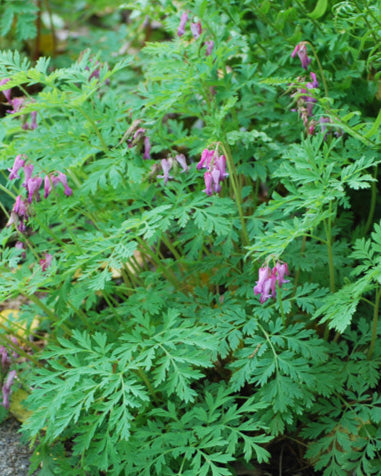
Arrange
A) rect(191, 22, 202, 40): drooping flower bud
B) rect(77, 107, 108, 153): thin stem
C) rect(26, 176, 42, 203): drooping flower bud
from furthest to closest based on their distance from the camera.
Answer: rect(191, 22, 202, 40): drooping flower bud
rect(77, 107, 108, 153): thin stem
rect(26, 176, 42, 203): drooping flower bud

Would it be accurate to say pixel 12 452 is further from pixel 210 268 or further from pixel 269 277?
pixel 269 277

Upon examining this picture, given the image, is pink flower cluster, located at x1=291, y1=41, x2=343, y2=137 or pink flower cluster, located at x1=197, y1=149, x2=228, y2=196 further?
pink flower cluster, located at x1=291, y1=41, x2=343, y2=137

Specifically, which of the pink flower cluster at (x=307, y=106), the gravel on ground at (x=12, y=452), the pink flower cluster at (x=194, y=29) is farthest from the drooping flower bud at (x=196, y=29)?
the gravel on ground at (x=12, y=452)

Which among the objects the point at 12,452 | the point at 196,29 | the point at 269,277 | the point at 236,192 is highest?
the point at 196,29

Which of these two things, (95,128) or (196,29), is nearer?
(95,128)

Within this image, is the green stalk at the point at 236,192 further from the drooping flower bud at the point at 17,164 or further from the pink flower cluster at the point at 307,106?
the drooping flower bud at the point at 17,164

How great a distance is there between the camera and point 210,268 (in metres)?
2.75

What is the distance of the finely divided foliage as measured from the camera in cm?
225

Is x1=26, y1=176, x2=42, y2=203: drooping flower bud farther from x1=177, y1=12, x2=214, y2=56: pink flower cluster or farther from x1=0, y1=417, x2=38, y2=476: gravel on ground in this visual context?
x1=0, y1=417, x2=38, y2=476: gravel on ground

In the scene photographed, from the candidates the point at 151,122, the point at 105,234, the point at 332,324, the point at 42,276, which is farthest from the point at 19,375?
the point at 332,324

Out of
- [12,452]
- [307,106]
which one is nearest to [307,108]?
[307,106]

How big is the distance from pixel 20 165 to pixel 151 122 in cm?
62

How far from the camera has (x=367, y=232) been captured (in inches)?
124

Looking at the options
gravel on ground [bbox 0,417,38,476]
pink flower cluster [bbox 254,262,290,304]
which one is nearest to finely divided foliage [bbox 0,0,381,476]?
pink flower cluster [bbox 254,262,290,304]
